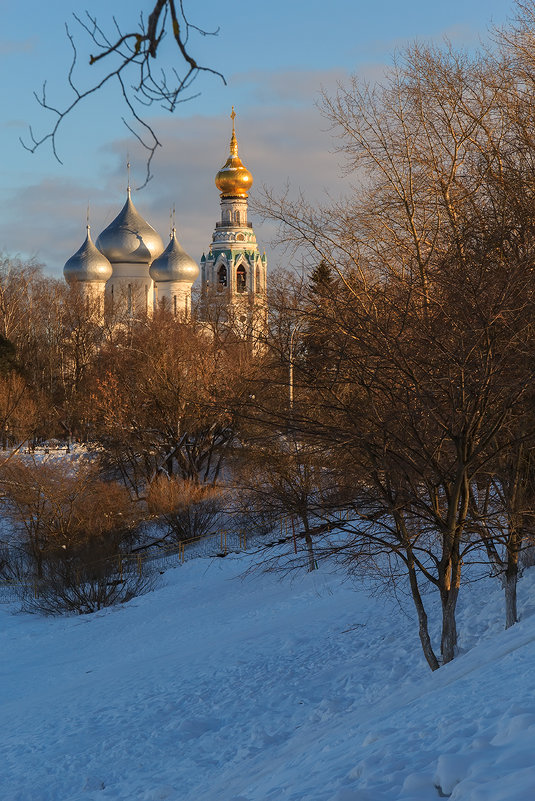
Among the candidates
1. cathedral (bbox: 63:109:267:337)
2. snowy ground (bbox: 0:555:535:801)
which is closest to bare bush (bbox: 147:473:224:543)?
snowy ground (bbox: 0:555:535:801)

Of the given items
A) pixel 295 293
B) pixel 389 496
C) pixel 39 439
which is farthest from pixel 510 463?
pixel 39 439

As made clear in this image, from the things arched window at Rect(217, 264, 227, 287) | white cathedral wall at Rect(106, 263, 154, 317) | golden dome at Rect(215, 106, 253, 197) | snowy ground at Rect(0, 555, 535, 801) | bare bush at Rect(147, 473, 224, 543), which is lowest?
snowy ground at Rect(0, 555, 535, 801)

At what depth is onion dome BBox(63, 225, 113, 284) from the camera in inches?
2368

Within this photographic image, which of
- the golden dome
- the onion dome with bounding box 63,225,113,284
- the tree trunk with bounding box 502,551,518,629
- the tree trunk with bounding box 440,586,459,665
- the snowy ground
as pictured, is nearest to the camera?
the snowy ground

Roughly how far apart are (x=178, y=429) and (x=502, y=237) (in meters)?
22.4

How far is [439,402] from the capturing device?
25.8 ft

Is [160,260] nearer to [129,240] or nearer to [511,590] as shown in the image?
[129,240]

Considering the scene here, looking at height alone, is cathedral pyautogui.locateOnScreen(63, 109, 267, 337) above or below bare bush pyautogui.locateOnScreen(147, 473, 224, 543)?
above

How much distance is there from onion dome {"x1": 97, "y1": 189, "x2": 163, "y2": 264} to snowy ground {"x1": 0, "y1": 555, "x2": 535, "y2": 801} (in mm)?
45085

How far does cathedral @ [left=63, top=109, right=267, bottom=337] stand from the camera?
60.3 m

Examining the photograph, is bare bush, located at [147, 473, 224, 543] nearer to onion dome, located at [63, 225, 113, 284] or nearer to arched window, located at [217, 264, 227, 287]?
onion dome, located at [63, 225, 113, 284]

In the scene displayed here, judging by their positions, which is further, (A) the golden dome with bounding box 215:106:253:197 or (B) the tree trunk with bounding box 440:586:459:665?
(A) the golden dome with bounding box 215:106:253:197

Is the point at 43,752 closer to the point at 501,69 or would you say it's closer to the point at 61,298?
the point at 501,69

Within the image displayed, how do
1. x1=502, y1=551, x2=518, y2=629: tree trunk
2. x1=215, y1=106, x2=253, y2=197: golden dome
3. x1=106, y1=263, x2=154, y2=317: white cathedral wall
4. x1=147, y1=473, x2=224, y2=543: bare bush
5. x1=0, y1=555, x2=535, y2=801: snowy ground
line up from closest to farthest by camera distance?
x1=0, y1=555, x2=535, y2=801: snowy ground, x1=502, y1=551, x2=518, y2=629: tree trunk, x1=147, y1=473, x2=224, y2=543: bare bush, x1=106, y1=263, x2=154, y2=317: white cathedral wall, x1=215, y1=106, x2=253, y2=197: golden dome
